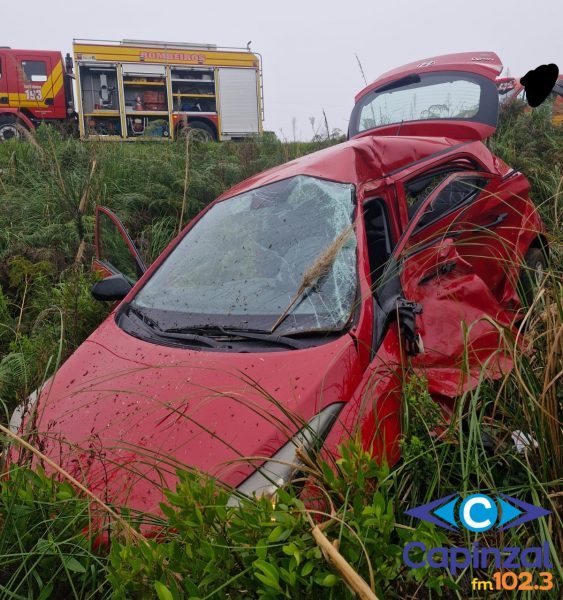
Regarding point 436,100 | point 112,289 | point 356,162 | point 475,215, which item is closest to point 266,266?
point 356,162

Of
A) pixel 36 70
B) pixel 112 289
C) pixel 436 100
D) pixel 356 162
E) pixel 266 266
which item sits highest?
pixel 36 70

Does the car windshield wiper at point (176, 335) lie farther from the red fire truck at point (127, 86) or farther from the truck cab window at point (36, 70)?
the truck cab window at point (36, 70)

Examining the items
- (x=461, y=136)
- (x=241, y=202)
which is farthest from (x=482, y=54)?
(x=241, y=202)

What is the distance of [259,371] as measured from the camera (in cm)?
187

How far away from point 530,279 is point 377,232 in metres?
0.85

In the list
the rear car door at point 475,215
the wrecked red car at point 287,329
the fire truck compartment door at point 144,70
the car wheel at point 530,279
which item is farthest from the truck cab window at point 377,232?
the fire truck compartment door at point 144,70

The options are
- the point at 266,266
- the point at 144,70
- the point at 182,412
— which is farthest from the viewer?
the point at 144,70

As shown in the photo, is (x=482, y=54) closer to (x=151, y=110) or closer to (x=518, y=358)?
(x=518, y=358)

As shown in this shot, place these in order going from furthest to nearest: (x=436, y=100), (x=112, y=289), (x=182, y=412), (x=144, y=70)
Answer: (x=144, y=70) < (x=436, y=100) < (x=112, y=289) < (x=182, y=412)

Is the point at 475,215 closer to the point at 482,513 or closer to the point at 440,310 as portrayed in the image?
the point at 440,310

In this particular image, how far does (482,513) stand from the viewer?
1.38 meters

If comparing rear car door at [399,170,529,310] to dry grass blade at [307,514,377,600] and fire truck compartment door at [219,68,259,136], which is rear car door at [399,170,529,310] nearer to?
dry grass blade at [307,514,377,600]

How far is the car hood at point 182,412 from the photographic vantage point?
1576mm

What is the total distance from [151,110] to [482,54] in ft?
47.6
